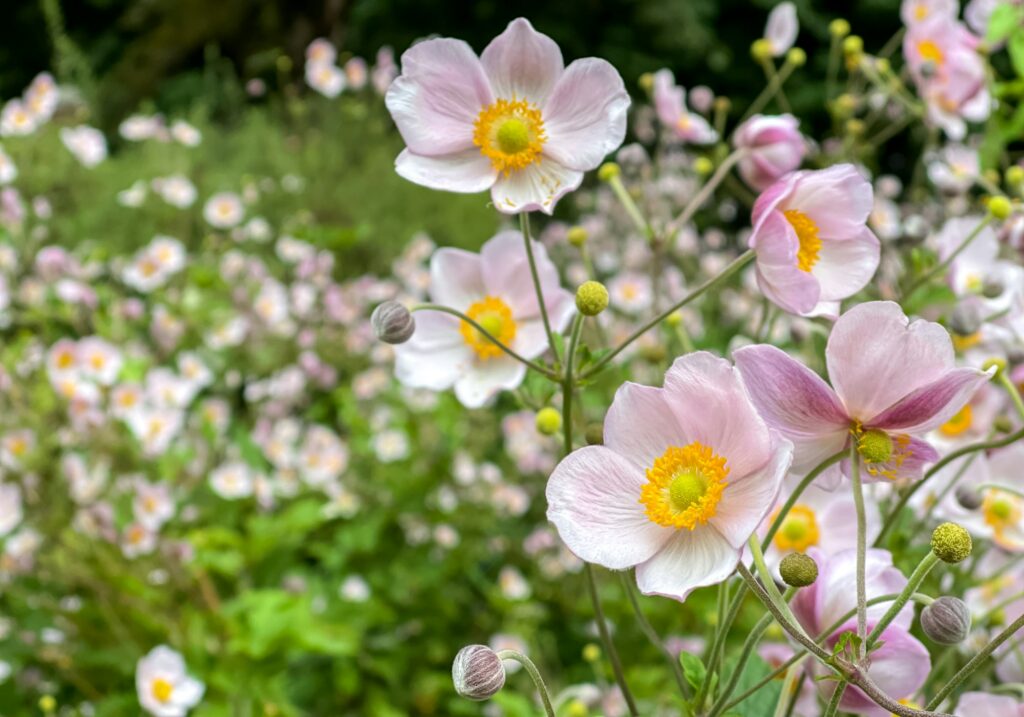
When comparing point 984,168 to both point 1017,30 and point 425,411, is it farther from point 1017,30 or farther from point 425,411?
point 425,411

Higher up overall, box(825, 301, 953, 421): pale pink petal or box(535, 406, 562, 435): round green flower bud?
box(825, 301, 953, 421): pale pink petal

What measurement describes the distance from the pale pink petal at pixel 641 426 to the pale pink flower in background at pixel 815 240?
0.14 metres

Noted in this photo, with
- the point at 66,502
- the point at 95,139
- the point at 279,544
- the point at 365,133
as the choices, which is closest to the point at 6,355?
the point at 66,502

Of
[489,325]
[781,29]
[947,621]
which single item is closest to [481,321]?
[489,325]

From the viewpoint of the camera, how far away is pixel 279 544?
224 cm

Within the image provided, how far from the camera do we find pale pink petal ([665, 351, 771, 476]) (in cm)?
61

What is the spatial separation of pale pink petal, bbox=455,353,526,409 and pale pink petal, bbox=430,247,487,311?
80 mm

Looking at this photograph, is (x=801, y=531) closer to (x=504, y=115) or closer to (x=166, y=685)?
(x=504, y=115)

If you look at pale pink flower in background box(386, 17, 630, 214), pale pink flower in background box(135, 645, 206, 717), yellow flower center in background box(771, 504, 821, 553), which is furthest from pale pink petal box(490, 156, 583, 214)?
pale pink flower in background box(135, 645, 206, 717)

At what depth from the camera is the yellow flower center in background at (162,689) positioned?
5.62ft

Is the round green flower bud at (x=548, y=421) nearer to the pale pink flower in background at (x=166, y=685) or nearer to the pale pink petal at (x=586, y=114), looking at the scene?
the pale pink petal at (x=586, y=114)

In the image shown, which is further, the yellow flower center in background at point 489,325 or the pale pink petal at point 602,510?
the yellow flower center in background at point 489,325

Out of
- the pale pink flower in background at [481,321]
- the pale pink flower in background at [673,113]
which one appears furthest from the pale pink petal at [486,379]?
the pale pink flower in background at [673,113]

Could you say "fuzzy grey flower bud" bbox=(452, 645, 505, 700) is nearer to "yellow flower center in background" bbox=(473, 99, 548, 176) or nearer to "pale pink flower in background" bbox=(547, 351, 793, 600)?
"pale pink flower in background" bbox=(547, 351, 793, 600)
